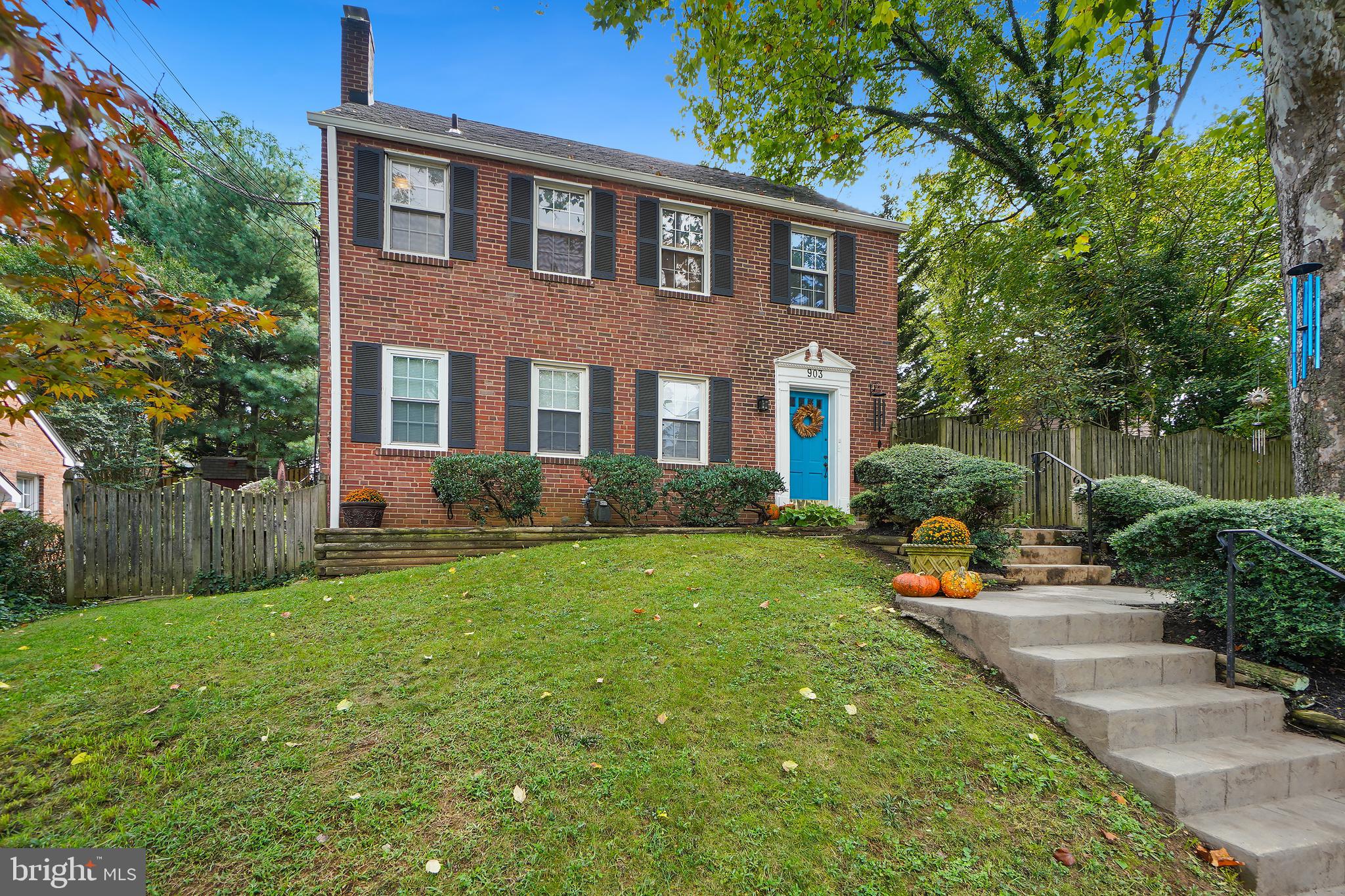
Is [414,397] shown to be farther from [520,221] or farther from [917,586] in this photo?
[917,586]

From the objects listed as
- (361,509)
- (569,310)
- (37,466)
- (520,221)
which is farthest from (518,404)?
(37,466)

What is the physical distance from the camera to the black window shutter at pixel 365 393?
9172 millimetres

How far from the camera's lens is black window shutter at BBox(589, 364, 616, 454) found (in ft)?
34.2

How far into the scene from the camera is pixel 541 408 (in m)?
10.3

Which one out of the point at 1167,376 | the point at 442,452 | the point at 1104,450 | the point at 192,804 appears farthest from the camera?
the point at 1167,376

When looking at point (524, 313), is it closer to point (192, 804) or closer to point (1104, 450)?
point (192, 804)

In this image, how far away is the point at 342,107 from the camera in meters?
10.0

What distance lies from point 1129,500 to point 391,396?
383 inches

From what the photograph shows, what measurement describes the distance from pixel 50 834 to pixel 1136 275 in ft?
55.2

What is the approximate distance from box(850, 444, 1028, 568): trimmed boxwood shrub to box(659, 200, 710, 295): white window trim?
480 cm

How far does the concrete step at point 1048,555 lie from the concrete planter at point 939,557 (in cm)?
186

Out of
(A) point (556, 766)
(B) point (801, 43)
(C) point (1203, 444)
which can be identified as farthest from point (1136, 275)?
(A) point (556, 766)

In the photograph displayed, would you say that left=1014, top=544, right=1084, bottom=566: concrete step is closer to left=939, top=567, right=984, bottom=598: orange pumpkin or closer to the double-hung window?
left=939, top=567, right=984, bottom=598: orange pumpkin

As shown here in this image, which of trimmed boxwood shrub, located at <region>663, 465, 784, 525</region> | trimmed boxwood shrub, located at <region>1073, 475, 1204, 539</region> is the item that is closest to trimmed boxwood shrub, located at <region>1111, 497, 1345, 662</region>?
trimmed boxwood shrub, located at <region>1073, 475, 1204, 539</region>
